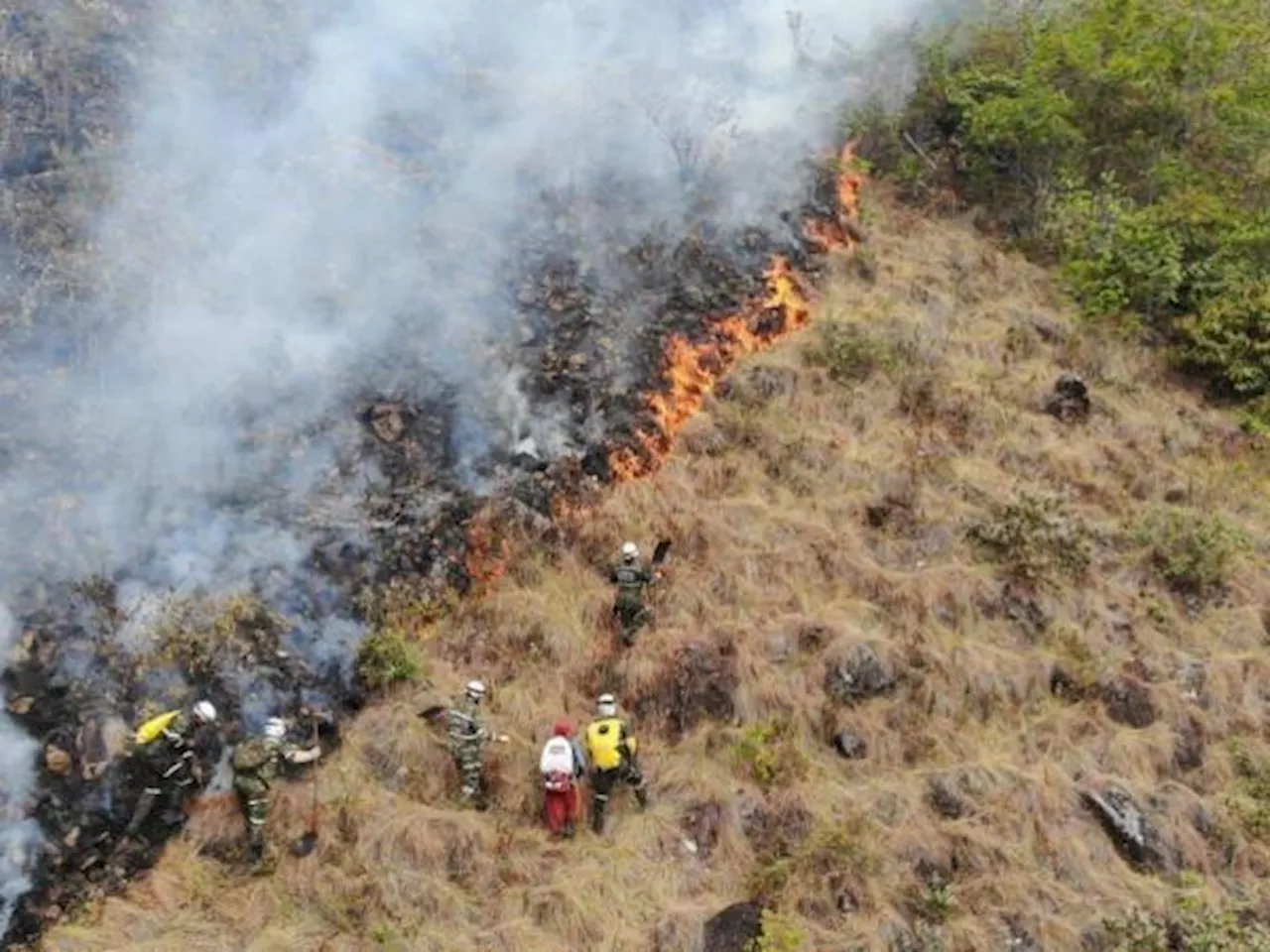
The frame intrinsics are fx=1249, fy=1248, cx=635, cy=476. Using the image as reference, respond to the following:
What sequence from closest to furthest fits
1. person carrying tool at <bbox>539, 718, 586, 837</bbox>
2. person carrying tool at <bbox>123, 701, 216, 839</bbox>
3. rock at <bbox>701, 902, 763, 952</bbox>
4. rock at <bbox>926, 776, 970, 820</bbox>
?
rock at <bbox>701, 902, 763, 952</bbox> < person carrying tool at <bbox>123, 701, 216, 839</bbox> < person carrying tool at <bbox>539, 718, 586, 837</bbox> < rock at <bbox>926, 776, 970, 820</bbox>

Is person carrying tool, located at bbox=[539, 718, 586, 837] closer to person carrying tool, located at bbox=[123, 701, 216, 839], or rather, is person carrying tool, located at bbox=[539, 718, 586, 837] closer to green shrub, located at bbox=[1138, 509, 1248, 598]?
person carrying tool, located at bbox=[123, 701, 216, 839]

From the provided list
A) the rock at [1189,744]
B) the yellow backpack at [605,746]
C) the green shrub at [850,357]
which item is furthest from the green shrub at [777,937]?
the green shrub at [850,357]

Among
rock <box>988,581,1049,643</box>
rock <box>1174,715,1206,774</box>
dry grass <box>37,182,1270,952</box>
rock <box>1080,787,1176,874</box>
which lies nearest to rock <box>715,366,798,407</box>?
dry grass <box>37,182,1270,952</box>

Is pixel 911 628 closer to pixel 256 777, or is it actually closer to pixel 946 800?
pixel 946 800

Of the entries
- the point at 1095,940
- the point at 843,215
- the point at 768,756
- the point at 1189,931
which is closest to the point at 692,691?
the point at 768,756

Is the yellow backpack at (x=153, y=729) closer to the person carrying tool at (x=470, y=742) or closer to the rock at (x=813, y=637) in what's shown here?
the person carrying tool at (x=470, y=742)

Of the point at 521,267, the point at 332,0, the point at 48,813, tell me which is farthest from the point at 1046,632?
the point at 332,0
